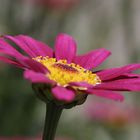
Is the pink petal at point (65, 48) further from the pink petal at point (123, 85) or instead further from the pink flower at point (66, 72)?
the pink petal at point (123, 85)

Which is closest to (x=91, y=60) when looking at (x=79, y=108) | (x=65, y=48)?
(x=65, y=48)

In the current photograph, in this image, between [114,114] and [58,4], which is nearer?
[114,114]

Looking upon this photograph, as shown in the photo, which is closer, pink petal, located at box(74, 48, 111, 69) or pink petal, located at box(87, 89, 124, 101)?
pink petal, located at box(87, 89, 124, 101)

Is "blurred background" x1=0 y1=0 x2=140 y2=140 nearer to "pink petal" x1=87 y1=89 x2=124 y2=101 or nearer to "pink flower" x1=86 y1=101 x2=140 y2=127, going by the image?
"pink flower" x1=86 y1=101 x2=140 y2=127

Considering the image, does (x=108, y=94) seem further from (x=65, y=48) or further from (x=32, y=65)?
(x=65, y=48)

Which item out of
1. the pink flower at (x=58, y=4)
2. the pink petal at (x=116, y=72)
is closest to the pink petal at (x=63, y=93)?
the pink petal at (x=116, y=72)

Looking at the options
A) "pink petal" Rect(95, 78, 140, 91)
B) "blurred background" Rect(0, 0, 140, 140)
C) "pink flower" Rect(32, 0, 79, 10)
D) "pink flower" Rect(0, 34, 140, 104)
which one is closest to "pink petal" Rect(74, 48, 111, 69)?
"pink flower" Rect(0, 34, 140, 104)

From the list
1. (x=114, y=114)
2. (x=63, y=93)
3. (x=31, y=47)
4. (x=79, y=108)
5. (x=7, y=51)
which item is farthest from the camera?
(x=79, y=108)
